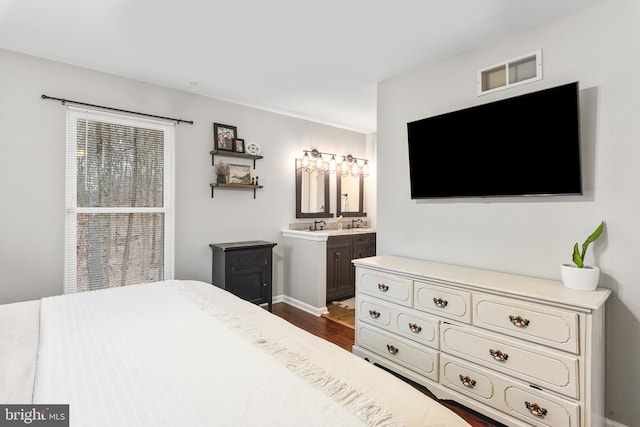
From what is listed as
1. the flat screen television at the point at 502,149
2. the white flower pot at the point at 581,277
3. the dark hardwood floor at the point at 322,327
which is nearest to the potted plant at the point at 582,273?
the white flower pot at the point at 581,277

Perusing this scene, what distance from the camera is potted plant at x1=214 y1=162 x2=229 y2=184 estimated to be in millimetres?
3723

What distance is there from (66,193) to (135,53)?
134 centimetres

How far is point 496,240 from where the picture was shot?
241 centimetres

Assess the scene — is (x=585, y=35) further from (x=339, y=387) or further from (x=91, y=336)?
(x=91, y=336)

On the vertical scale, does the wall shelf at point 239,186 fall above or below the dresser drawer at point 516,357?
above

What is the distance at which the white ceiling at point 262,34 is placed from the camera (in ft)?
6.67

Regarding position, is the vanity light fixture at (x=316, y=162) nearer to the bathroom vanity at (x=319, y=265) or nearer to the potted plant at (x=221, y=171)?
the bathroom vanity at (x=319, y=265)

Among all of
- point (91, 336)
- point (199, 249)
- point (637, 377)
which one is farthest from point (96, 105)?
point (637, 377)

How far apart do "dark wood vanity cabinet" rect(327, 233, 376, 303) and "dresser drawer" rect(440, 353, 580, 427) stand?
2.12 metres

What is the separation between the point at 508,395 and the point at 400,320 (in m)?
0.78

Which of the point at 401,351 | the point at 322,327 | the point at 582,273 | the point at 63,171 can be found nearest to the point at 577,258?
the point at 582,273

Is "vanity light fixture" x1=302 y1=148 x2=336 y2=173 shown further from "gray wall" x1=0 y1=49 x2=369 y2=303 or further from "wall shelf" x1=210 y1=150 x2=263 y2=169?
"wall shelf" x1=210 y1=150 x2=263 y2=169

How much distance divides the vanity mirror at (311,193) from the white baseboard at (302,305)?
3.67ft

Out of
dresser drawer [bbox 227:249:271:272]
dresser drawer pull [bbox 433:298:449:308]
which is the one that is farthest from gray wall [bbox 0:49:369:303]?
dresser drawer pull [bbox 433:298:449:308]
